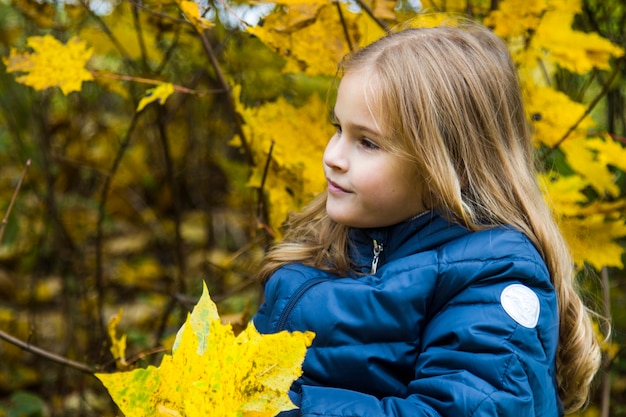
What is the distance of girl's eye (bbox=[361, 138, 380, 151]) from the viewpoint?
134cm

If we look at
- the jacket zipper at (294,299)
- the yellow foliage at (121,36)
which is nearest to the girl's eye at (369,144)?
the jacket zipper at (294,299)

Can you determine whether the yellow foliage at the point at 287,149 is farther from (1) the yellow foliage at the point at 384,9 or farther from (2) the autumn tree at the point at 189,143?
(1) the yellow foliage at the point at 384,9

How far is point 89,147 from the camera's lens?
12.0 ft

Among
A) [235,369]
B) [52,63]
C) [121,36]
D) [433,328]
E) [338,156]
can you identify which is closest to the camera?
[235,369]

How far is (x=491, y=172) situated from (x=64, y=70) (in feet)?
3.10

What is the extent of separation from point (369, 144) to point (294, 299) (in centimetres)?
31

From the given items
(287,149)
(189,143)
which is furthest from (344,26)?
(189,143)

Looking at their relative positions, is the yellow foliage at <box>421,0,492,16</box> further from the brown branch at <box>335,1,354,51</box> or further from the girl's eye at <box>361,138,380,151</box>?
the girl's eye at <box>361,138,380,151</box>

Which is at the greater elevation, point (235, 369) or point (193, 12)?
point (193, 12)

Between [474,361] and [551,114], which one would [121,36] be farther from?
[474,361]

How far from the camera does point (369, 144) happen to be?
1.35m

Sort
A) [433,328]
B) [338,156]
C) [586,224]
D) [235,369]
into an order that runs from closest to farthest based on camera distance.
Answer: [235,369] → [433,328] → [338,156] → [586,224]

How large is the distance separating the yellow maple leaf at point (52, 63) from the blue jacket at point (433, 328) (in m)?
0.68

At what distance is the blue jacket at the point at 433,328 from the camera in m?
1.15
